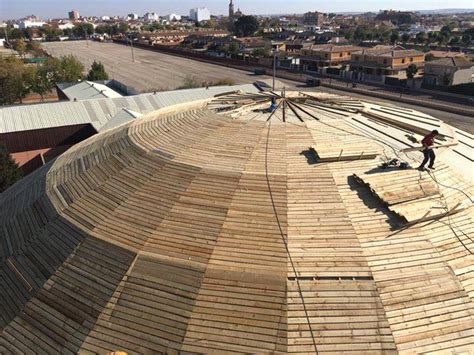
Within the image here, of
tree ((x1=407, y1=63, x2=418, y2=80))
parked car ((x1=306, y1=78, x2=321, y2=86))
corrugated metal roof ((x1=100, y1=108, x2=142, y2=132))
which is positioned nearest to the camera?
corrugated metal roof ((x1=100, y1=108, x2=142, y2=132))

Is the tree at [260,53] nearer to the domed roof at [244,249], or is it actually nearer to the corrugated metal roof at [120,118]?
the corrugated metal roof at [120,118]

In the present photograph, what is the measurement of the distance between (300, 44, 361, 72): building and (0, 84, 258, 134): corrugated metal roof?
205 feet

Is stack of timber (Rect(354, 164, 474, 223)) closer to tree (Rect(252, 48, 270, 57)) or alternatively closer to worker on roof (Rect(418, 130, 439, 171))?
worker on roof (Rect(418, 130, 439, 171))

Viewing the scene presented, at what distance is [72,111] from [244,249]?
39880mm

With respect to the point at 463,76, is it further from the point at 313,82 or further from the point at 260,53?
the point at 260,53

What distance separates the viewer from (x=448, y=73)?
81.9m

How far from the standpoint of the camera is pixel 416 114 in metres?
29.1

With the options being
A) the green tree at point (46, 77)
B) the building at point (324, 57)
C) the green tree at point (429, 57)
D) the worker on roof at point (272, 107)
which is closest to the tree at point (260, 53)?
the building at point (324, 57)

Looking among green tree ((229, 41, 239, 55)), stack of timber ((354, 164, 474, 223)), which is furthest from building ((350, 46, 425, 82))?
stack of timber ((354, 164, 474, 223))

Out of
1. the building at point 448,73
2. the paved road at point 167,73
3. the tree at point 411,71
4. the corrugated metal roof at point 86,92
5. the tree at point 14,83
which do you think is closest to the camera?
the corrugated metal roof at point 86,92

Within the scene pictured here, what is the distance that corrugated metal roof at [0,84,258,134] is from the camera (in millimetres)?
44469

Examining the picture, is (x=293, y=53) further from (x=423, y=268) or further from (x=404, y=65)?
(x=423, y=268)

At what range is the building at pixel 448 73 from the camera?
266 ft

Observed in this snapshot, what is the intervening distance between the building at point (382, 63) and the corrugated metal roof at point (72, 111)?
5612 centimetres
